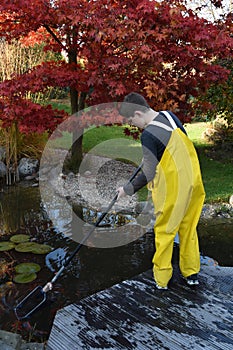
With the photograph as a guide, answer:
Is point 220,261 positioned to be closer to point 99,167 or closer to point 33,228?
point 33,228

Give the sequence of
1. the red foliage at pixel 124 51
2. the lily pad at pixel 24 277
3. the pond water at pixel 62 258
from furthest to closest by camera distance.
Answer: the red foliage at pixel 124 51
the lily pad at pixel 24 277
the pond water at pixel 62 258

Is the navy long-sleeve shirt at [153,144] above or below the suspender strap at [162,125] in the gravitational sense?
below

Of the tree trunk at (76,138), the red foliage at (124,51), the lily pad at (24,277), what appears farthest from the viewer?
the tree trunk at (76,138)

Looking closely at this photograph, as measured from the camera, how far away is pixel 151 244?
4047 mm

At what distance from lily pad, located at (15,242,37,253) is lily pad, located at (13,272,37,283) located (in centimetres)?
44

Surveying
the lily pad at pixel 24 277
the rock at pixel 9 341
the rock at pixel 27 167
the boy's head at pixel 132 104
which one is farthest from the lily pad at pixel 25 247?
the rock at pixel 27 167

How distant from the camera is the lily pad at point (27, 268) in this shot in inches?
134

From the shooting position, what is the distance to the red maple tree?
377 cm

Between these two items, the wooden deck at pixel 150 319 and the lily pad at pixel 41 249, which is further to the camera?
the lily pad at pixel 41 249

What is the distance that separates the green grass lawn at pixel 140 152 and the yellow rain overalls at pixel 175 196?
251 centimetres

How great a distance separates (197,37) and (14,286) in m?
3.04

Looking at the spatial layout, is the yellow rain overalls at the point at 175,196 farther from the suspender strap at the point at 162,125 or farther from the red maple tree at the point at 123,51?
the red maple tree at the point at 123,51

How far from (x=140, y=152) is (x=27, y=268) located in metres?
4.33

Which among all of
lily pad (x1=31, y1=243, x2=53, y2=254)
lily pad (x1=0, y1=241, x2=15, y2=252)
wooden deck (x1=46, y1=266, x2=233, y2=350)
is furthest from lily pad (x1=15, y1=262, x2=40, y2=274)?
wooden deck (x1=46, y1=266, x2=233, y2=350)
